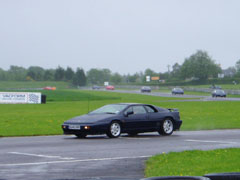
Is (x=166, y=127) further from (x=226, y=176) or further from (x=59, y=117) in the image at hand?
(x=59, y=117)

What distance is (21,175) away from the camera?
1002 centimetres

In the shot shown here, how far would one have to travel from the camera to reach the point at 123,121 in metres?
18.8

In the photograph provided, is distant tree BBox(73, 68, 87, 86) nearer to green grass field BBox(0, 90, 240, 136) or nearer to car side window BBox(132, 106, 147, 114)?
green grass field BBox(0, 90, 240, 136)

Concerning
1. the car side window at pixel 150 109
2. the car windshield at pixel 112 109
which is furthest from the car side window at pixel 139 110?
the car windshield at pixel 112 109

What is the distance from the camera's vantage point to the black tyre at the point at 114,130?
18344 millimetres

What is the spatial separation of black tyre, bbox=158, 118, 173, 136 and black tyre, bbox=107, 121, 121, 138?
188 centimetres

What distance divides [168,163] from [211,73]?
188816mm

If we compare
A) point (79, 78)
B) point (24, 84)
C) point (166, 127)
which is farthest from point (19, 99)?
point (79, 78)

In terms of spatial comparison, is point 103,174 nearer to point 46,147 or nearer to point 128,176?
point 128,176

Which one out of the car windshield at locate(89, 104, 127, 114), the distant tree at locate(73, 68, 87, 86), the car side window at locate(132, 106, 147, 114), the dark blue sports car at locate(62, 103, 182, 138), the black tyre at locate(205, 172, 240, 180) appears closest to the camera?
the black tyre at locate(205, 172, 240, 180)

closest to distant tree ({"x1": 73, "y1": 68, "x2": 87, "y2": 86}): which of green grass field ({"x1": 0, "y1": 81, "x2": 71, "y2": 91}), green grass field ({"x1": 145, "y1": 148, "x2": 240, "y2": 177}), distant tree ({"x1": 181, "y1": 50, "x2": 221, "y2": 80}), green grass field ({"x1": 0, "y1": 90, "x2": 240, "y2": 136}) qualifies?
green grass field ({"x1": 0, "y1": 81, "x2": 71, "y2": 91})

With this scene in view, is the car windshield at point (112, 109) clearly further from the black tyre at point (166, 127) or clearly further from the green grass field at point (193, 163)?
the green grass field at point (193, 163)

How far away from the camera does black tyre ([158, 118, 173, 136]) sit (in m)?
19.8

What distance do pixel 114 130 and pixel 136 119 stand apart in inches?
43.2
